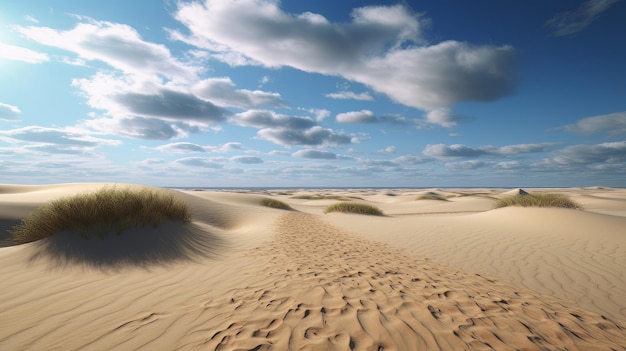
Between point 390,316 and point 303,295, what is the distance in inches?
51.4

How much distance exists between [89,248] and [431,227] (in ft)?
39.1

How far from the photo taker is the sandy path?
2.79m

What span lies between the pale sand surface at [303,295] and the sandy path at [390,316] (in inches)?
0.8

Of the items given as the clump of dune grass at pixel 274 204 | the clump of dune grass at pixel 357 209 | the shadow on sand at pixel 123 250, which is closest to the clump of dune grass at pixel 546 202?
the clump of dune grass at pixel 357 209

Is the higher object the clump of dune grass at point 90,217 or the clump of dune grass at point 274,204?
the clump of dune grass at point 90,217

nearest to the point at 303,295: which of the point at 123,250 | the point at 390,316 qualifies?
the point at 390,316

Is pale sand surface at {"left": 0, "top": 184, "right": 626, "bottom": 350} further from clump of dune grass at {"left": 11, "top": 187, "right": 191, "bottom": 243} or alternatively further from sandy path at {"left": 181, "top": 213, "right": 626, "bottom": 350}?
clump of dune grass at {"left": 11, "top": 187, "right": 191, "bottom": 243}

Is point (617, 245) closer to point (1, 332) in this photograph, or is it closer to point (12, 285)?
point (1, 332)

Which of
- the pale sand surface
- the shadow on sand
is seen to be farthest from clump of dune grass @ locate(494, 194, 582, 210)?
the shadow on sand

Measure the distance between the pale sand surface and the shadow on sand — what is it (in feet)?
0.11

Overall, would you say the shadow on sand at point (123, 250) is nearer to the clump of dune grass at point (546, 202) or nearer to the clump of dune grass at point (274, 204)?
the clump of dune grass at point (546, 202)

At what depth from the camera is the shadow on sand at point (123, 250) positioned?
5.05m

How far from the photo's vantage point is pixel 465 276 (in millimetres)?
5492

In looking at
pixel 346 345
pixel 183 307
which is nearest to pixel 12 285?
pixel 183 307
